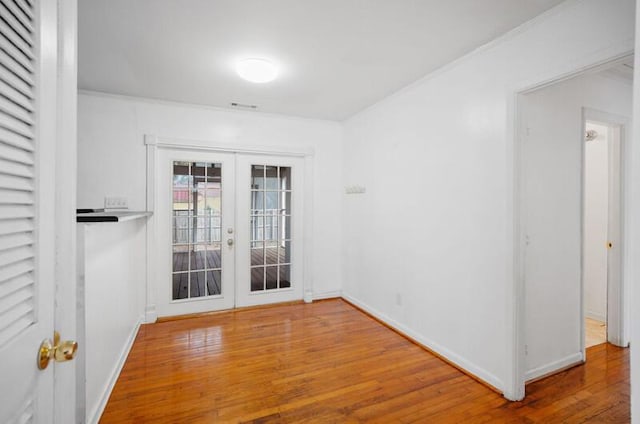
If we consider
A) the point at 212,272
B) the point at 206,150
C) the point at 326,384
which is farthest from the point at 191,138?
the point at 326,384

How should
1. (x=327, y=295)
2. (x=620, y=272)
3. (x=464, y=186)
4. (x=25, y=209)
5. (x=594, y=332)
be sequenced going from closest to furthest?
(x=25, y=209), (x=464, y=186), (x=620, y=272), (x=594, y=332), (x=327, y=295)

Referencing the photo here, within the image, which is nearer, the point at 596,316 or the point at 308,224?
the point at 596,316

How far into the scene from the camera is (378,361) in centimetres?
267

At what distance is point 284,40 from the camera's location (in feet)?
7.62

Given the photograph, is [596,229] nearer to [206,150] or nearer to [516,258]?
[516,258]

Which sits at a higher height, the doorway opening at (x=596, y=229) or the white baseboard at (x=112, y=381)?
the doorway opening at (x=596, y=229)

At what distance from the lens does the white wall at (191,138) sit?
3389 mm

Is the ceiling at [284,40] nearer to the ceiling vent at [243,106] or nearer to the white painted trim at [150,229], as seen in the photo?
the ceiling vent at [243,106]

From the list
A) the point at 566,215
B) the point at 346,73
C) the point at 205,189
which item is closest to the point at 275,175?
the point at 205,189

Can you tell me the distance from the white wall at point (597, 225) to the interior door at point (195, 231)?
437cm

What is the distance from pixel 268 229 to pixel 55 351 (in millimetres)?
3351

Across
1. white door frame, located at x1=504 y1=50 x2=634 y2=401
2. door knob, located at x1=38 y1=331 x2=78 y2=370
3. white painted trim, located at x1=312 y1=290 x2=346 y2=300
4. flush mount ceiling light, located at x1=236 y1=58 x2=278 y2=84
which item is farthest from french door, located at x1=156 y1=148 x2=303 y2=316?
door knob, located at x1=38 y1=331 x2=78 y2=370

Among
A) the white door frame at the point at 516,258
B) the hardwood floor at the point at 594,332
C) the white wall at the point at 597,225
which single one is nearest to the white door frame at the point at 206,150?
the white door frame at the point at 516,258

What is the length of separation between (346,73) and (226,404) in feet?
9.72
